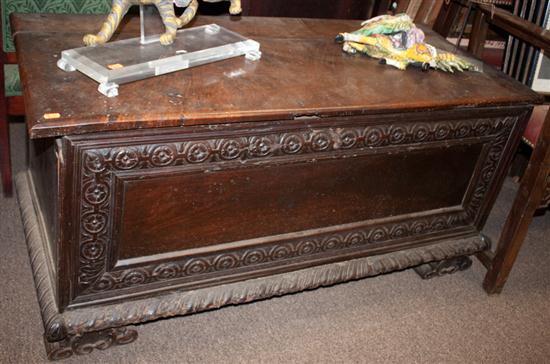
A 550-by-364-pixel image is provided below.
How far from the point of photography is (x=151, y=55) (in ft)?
4.46

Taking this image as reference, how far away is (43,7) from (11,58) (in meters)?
0.19

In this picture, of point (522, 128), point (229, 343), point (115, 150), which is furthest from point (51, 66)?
point (522, 128)

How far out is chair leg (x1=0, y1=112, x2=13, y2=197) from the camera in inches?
72.7

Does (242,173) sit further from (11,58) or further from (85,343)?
(11,58)

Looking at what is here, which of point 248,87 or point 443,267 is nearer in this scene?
point 248,87

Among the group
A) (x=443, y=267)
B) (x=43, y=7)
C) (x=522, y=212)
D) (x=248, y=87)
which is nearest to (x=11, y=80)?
(x=43, y=7)

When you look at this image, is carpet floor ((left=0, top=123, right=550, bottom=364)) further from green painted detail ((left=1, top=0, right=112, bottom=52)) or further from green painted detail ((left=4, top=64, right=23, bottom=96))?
green painted detail ((left=1, top=0, right=112, bottom=52))

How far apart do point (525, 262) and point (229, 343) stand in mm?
1104

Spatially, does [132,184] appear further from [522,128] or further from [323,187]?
[522,128]

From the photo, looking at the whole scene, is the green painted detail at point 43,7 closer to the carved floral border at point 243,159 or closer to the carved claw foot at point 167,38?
the carved claw foot at point 167,38

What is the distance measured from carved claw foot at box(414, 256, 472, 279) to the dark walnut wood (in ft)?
0.39

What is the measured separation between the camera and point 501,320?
5.80 ft

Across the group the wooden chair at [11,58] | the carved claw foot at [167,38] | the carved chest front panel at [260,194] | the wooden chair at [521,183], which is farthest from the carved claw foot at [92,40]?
the wooden chair at [521,183]

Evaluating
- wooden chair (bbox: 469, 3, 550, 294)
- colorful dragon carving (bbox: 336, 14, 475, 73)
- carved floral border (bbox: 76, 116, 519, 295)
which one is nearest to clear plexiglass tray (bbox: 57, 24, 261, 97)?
carved floral border (bbox: 76, 116, 519, 295)
